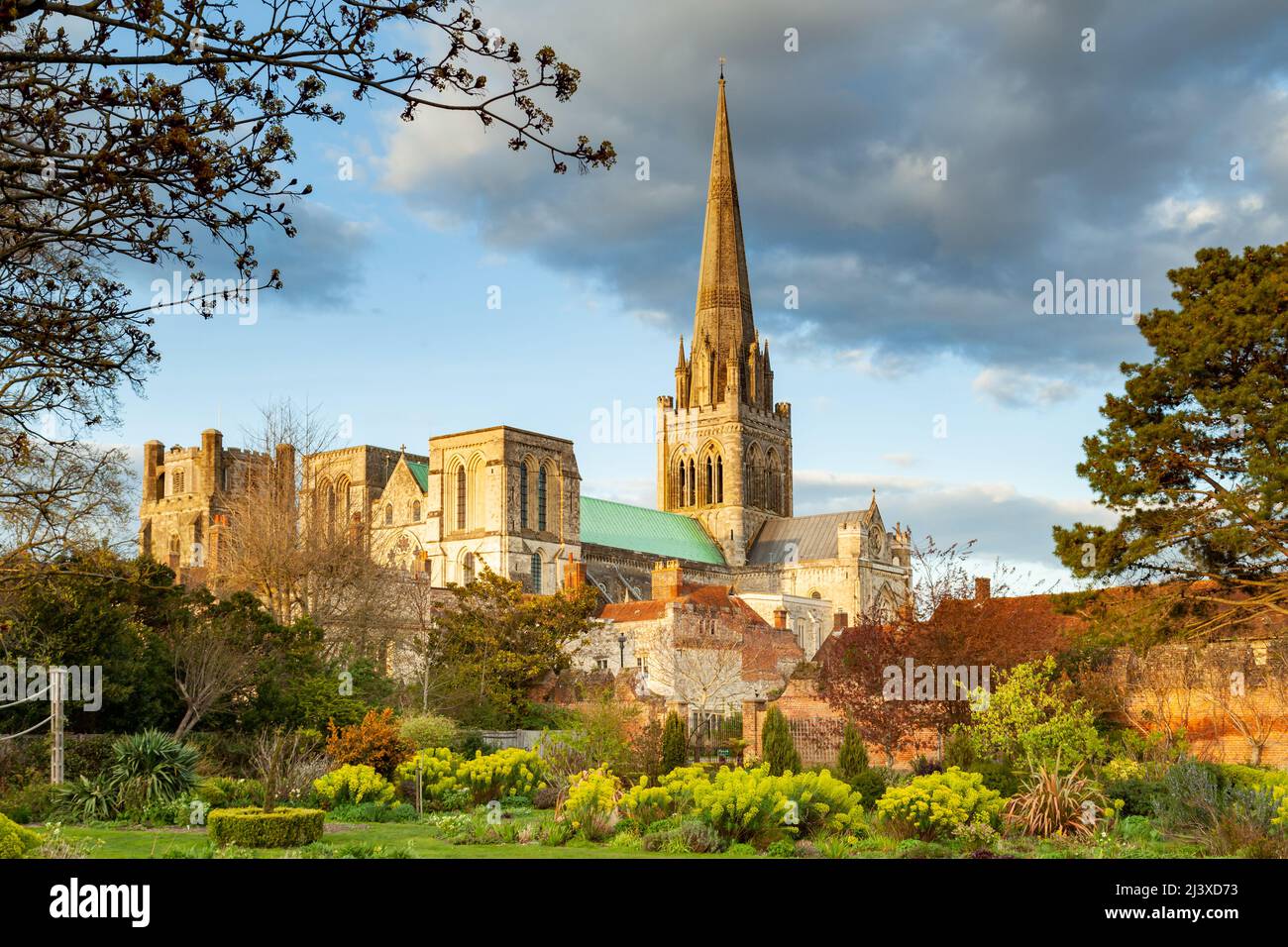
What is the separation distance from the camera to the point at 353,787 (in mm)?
24375

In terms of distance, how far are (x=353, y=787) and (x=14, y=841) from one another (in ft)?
33.3

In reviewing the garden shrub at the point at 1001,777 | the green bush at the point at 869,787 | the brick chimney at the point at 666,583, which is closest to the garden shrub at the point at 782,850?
the green bush at the point at 869,787

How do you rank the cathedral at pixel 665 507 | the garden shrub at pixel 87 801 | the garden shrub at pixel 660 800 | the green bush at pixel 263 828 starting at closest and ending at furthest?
the green bush at pixel 263 828 → the garden shrub at pixel 660 800 → the garden shrub at pixel 87 801 → the cathedral at pixel 665 507

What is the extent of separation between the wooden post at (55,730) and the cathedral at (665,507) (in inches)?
1178

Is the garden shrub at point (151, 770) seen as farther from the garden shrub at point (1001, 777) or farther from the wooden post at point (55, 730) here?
the garden shrub at point (1001, 777)

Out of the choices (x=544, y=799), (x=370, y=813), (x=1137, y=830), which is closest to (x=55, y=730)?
(x=370, y=813)

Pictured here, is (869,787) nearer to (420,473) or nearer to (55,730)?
(55,730)

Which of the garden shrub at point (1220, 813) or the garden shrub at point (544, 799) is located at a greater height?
the garden shrub at point (1220, 813)

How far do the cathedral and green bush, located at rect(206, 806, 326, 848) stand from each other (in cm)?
3829

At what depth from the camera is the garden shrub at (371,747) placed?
26547 millimetres

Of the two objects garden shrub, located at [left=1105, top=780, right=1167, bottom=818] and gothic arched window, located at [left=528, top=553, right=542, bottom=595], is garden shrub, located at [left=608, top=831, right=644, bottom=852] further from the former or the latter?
gothic arched window, located at [left=528, top=553, right=542, bottom=595]
